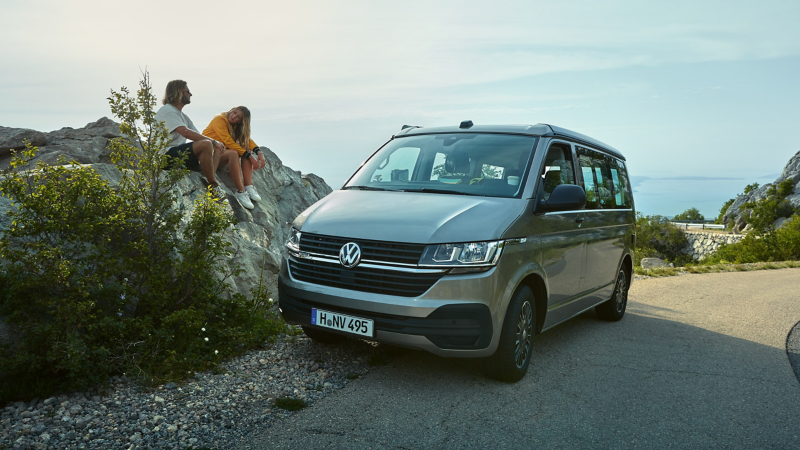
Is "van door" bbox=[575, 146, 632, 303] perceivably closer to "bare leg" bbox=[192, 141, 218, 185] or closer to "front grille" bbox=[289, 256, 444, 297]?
"front grille" bbox=[289, 256, 444, 297]

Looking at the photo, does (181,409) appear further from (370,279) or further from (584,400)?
(584,400)

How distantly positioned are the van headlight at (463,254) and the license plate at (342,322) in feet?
2.07

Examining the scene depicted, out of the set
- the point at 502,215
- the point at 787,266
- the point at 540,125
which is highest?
the point at 540,125

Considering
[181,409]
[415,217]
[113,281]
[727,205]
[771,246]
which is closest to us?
[181,409]

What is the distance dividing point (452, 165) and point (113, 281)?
2991 mm

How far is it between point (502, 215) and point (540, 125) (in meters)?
1.59

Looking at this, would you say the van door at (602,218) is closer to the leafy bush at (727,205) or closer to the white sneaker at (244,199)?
the white sneaker at (244,199)

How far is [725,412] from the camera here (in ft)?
14.3

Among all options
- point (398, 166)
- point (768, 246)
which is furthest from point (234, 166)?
point (768, 246)

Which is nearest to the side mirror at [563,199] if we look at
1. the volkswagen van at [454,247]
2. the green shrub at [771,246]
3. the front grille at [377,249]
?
the volkswagen van at [454,247]

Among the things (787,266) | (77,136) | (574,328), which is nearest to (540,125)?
(574,328)

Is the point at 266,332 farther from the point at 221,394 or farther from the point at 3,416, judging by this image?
the point at 3,416

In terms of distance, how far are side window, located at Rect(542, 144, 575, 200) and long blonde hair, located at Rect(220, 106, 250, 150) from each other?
4833mm

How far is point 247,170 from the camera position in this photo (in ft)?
28.4
